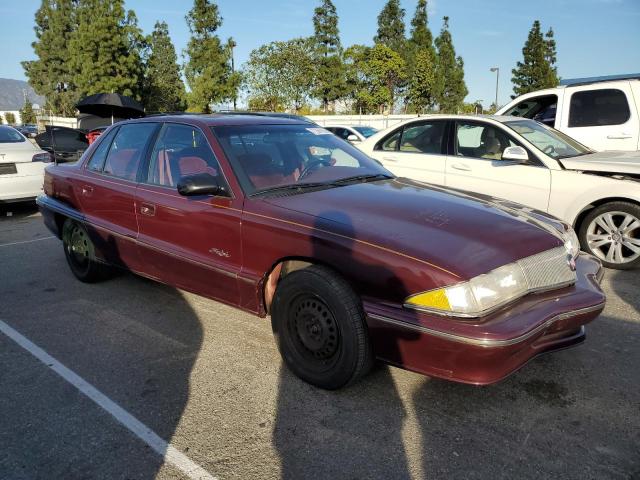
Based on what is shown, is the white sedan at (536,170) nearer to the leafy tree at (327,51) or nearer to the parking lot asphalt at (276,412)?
the parking lot asphalt at (276,412)

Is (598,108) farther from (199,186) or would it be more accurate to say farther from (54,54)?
(54,54)

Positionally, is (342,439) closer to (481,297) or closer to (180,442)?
(180,442)

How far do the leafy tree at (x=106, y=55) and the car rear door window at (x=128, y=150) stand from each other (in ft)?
126

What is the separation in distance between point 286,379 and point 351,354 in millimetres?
575

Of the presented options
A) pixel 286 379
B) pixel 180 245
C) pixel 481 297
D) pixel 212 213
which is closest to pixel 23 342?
pixel 180 245

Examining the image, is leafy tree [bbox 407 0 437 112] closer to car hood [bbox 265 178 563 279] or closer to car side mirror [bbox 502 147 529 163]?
car side mirror [bbox 502 147 529 163]

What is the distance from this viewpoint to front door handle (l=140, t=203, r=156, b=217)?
3782mm

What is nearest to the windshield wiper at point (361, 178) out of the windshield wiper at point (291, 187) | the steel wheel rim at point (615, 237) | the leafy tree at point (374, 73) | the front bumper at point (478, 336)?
the windshield wiper at point (291, 187)

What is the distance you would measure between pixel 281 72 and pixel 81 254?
44.4m

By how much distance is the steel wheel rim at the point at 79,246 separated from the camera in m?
4.73

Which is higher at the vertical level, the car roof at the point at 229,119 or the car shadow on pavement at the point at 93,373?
the car roof at the point at 229,119

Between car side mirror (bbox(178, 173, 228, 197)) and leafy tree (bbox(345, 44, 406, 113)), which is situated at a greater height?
leafy tree (bbox(345, 44, 406, 113))

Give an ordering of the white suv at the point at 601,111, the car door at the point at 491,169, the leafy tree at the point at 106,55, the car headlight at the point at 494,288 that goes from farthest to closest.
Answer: the leafy tree at the point at 106,55 < the white suv at the point at 601,111 < the car door at the point at 491,169 < the car headlight at the point at 494,288

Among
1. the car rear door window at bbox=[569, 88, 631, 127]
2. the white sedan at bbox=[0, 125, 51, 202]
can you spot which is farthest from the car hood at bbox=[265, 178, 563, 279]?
the white sedan at bbox=[0, 125, 51, 202]
